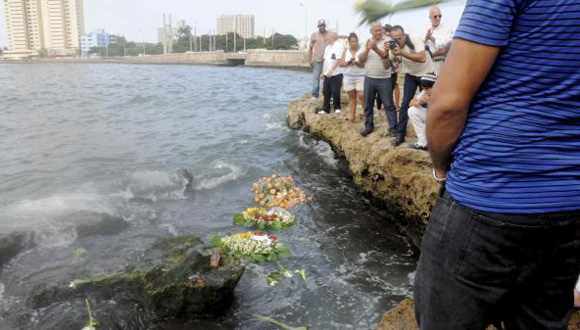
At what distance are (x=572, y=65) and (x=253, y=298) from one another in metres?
5.11

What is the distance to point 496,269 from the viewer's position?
169 cm

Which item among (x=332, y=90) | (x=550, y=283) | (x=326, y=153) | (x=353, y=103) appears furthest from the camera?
(x=332, y=90)

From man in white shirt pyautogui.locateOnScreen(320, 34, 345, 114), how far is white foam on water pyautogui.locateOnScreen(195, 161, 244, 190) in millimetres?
3712

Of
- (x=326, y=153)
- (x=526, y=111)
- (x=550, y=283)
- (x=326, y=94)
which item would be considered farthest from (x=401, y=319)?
(x=326, y=94)

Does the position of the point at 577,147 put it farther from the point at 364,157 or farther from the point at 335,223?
the point at 364,157

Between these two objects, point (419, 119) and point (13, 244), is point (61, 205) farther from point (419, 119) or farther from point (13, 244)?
point (419, 119)

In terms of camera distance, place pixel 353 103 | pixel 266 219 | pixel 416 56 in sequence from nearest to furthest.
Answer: pixel 416 56 → pixel 266 219 → pixel 353 103

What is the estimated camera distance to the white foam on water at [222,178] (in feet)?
37.6

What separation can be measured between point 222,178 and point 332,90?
14.6 feet

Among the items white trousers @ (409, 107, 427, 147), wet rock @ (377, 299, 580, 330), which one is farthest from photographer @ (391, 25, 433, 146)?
wet rock @ (377, 299, 580, 330)

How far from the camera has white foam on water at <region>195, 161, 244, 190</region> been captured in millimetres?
11461

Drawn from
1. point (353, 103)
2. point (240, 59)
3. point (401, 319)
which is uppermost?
point (240, 59)

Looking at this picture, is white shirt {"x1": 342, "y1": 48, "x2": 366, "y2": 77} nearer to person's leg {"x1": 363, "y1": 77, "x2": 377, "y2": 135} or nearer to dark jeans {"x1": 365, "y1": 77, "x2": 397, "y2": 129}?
person's leg {"x1": 363, "y1": 77, "x2": 377, "y2": 135}

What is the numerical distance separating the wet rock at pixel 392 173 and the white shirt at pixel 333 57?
1661 millimetres
